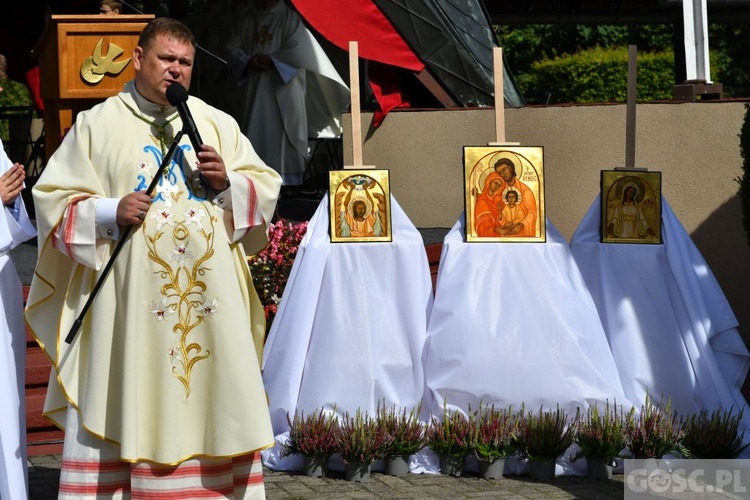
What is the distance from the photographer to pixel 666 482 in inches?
216

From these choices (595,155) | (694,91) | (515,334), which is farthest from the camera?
(595,155)

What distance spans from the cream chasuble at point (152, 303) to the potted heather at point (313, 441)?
1.16m

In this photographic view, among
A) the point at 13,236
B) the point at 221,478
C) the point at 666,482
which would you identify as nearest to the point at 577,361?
the point at 666,482

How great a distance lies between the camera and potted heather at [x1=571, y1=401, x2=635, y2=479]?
5555 millimetres

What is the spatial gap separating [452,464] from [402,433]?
29 centimetres

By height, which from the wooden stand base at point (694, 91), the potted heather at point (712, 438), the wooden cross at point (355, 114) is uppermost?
the wooden stand base at point (694, 91)

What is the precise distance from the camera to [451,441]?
563cm

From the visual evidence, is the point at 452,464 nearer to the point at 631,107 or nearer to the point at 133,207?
the point at 631,107

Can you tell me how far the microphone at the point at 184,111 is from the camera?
165 inches

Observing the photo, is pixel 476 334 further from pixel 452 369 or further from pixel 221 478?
pixel 221 478

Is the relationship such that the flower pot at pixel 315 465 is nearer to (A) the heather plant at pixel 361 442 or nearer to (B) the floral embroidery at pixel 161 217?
(A) the heather plant at pixel 361 442

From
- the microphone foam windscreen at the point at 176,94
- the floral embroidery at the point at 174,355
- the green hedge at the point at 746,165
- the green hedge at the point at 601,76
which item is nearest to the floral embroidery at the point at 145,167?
the microphone foam windscreen at the point at 176,94

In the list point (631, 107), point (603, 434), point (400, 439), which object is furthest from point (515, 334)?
point (631, 107)

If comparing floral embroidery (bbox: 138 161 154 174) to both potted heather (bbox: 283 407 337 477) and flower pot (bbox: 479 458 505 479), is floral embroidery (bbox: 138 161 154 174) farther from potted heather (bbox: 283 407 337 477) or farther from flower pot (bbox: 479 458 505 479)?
flower pot (bbox: 479 458 505 479)
